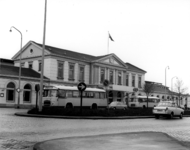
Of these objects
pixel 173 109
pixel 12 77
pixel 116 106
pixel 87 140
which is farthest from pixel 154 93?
pixel 87 140

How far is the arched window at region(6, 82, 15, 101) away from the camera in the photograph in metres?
45.8

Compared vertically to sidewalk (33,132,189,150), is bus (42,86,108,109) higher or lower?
higher

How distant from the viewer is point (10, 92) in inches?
1817

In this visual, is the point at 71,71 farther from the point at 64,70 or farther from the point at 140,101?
the point at 140,101

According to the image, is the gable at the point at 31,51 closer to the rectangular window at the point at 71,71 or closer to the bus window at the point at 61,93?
the rectangular window at the point at 71,71

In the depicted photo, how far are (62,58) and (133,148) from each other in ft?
150

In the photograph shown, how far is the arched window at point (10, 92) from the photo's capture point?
45750 millimetres

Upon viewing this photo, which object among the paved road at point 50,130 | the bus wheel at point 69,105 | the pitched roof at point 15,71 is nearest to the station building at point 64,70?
the pitched roof at point 15,71

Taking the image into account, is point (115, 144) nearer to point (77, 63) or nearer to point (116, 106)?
point (116, 106)

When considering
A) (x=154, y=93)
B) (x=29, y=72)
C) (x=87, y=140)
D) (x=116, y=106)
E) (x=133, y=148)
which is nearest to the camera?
(x=133, y=148)

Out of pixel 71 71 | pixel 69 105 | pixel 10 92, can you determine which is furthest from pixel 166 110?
pixel 71 71

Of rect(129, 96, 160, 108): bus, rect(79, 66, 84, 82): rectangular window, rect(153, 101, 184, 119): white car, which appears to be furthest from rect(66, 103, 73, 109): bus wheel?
rect(129, 96, 160, 108): bus

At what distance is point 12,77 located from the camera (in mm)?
46125

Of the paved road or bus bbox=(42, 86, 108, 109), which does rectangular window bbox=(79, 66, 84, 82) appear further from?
the paved road
